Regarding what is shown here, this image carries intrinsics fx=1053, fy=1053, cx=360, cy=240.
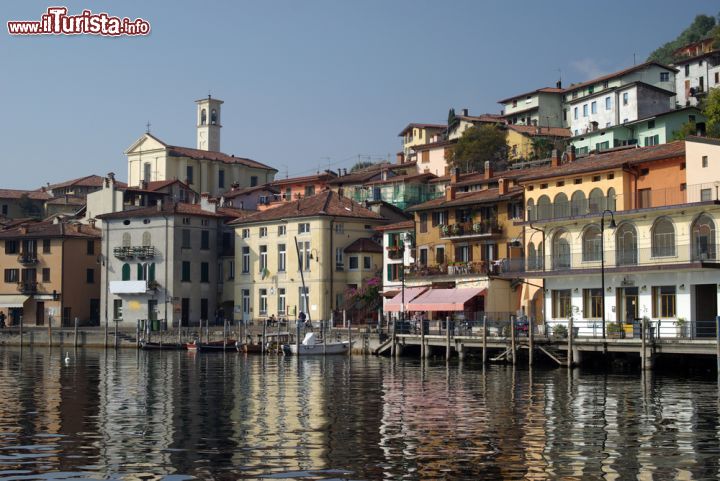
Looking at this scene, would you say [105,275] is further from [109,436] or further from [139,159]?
[109,436]

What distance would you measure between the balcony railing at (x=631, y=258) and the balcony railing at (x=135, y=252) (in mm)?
38188

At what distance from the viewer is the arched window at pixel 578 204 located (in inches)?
2563

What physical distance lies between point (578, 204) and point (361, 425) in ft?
115

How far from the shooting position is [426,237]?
261 ft

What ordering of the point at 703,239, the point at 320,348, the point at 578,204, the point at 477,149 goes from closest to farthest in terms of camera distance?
the point at 703,239, the point at 578,204, the point at 320,348, the point at 477,149

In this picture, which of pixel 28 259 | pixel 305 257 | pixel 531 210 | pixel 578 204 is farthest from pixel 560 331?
pixel 28 259

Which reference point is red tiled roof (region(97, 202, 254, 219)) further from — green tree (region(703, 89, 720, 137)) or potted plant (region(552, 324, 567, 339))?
potted plant (region(552, 324, 567, 339))

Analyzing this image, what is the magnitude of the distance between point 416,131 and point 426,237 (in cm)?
5255

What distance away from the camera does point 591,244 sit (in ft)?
206

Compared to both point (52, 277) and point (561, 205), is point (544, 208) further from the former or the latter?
point (52, 277)

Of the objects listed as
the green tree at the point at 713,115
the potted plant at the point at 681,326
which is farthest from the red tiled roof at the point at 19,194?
the potted plant at the point at 681,326

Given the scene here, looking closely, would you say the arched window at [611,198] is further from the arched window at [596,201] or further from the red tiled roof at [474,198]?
the red tiled roof at [474,198]

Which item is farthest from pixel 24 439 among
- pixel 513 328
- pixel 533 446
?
pixel 513 328

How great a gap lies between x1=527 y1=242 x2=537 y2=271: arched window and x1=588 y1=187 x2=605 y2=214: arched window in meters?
4.81
